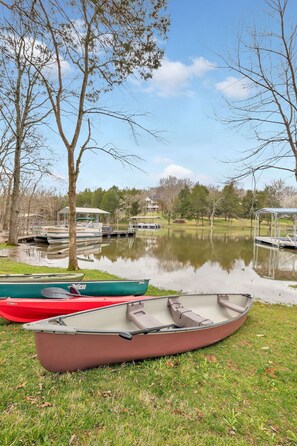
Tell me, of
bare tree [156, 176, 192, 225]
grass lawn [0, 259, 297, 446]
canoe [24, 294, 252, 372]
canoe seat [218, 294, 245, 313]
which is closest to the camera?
grass lawn [0, 259, 297, 446]

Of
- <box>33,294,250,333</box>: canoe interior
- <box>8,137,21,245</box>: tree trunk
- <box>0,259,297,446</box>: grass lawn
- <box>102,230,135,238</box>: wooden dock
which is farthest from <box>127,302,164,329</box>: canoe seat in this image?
<box>102,230,135,238</box>: wooden dock

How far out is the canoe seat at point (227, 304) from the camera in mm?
5339

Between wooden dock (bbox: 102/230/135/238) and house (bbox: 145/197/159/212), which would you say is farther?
house (bbox: 145/197/159/212)

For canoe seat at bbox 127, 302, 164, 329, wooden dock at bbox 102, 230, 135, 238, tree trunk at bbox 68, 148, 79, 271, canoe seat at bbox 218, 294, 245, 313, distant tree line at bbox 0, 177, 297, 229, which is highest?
distant tree line at bbox 0, 177, 297, 229

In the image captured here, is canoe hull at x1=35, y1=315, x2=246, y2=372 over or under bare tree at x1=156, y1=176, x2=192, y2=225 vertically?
under

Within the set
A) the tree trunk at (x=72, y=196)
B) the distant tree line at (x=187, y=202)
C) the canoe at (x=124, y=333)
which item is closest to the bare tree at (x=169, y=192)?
the distant tree line at (x=187, y=202)

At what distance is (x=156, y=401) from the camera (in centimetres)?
298

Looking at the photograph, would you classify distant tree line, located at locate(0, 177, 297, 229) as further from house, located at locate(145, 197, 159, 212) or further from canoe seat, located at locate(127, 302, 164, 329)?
canoe seat, located at locate(127, 302, 164, 329)

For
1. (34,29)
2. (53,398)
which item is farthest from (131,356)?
(34,29)

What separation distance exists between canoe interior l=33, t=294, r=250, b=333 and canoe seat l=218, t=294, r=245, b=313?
0.08m

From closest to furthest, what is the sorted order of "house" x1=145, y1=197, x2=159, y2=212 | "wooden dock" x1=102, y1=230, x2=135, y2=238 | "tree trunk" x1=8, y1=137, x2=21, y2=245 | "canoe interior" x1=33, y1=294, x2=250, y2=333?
1. "canoe interior" x1=33, y1=294, x2=250, y2=333
2. "tree trunk" x1=8, y1=137, x2=21, y2=245
3. "wooden dock" x1=102, y1=230, x2=135, y2=238
4. "house" x1=145, y1=197, x2=159, y2=212

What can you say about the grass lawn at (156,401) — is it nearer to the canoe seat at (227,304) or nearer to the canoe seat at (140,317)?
the canoe seat at (140,317)

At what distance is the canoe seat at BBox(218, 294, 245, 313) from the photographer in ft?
17.5

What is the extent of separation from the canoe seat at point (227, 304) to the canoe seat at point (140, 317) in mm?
1714
